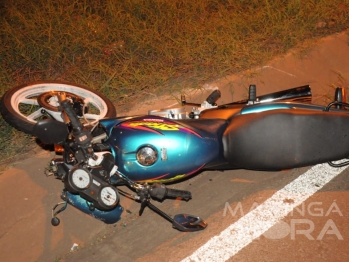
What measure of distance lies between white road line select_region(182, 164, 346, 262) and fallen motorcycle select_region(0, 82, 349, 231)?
25 cm

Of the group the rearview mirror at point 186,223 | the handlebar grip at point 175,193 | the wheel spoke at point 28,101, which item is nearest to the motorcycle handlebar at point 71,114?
the handlebar grip at point 175,193

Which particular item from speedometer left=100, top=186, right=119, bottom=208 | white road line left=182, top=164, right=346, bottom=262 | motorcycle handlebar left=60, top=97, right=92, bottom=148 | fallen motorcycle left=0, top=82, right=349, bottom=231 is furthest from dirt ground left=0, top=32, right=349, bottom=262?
motorcycle handlebar left=60, top=97, right=92, bottom=148

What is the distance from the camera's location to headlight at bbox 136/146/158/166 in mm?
2746

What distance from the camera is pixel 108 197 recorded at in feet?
8.47

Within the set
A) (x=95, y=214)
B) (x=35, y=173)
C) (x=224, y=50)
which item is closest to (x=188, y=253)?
(x=95, y=214)

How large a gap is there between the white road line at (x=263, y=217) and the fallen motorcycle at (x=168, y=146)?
25 centimetres

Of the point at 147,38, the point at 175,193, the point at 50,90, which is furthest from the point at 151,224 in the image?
Answer: the point at 147,38

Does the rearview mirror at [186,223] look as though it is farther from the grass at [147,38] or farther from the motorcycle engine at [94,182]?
the grass at [147,38]

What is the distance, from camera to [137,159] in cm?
275

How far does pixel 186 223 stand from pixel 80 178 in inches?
33.3

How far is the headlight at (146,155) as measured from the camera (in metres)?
2.75

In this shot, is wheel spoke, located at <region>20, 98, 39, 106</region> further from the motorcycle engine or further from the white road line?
the white road line

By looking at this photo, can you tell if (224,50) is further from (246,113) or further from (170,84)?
(246,113)

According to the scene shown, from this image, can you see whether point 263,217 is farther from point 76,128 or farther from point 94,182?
point 76,128
